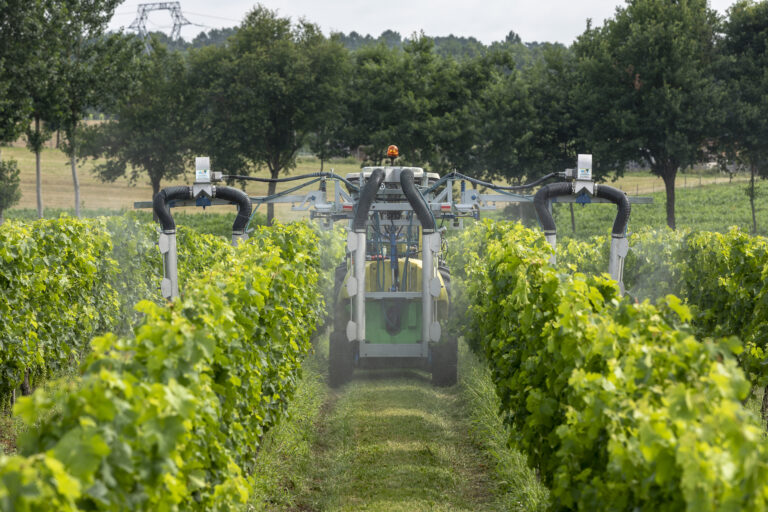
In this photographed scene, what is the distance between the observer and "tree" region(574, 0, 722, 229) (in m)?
33.4

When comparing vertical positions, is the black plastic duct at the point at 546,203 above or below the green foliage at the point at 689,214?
above

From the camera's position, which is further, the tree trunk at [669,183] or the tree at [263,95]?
the tree at [263,95]

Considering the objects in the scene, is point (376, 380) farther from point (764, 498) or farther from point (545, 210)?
point (764, 498)

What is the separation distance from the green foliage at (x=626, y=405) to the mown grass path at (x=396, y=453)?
2.62 ft

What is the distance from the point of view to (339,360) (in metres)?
11.1

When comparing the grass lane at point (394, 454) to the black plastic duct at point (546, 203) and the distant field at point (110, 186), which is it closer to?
the black plastic duct at point (546, 203)

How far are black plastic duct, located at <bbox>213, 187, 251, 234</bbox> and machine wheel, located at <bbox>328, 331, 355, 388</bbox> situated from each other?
5.72 ft

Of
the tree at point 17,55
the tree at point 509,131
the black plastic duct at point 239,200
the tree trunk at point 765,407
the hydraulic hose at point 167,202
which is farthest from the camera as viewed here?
the tree at point 509,131

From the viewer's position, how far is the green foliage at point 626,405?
11.2 ft

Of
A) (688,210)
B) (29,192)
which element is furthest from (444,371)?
(29,192)

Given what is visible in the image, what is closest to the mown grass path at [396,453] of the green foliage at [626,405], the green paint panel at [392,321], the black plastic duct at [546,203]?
the green paint panel at [392,321]

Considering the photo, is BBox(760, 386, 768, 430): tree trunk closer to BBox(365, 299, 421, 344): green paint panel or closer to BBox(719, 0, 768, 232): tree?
BBox(365, 299, 421, 344): green paint panel

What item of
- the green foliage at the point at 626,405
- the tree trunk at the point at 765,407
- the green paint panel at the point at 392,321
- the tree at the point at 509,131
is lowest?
the tree trunk at the point at 765,407

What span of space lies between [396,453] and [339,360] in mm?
2803
